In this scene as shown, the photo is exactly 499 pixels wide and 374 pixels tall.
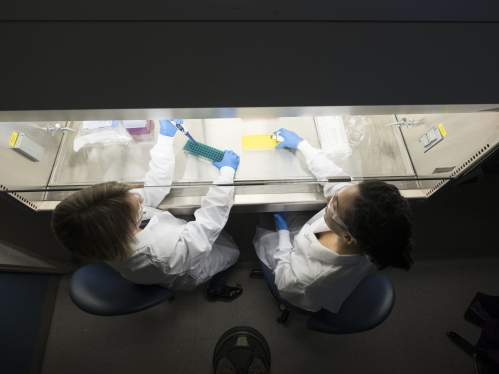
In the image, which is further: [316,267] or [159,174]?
[159,174]

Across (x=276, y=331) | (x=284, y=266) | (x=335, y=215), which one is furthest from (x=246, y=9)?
(x=276, y=331)

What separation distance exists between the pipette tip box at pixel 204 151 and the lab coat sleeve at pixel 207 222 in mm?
132

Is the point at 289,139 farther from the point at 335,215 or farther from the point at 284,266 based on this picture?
the point at 284,266

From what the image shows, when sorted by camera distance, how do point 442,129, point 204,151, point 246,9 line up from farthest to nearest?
1. point 204,151
2. point 442,129
3. point 246,9

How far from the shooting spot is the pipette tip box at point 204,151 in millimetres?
1421

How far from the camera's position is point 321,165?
1367 millimetres

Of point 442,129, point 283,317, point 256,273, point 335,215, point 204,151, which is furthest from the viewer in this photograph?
point 256,273

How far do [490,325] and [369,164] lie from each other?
48.8 inches

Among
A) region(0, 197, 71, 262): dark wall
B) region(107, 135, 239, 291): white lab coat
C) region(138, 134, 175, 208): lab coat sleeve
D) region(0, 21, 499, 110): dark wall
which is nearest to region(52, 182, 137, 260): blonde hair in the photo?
region(107, 135, 239, 291): white lab coat

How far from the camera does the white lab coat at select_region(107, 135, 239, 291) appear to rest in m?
1.14

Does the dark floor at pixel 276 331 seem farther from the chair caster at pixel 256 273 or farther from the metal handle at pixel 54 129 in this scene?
the metal handle at pixel 54 129

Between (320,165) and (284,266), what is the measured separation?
0.53 meters

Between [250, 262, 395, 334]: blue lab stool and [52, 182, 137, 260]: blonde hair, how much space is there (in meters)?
0.90

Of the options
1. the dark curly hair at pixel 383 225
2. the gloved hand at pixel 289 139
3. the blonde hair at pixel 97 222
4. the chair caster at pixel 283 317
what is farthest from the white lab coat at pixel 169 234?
the chair caster at pixel 283 317
